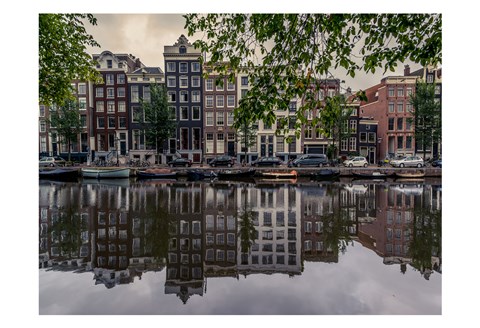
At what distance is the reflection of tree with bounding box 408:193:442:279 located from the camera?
5.31 m

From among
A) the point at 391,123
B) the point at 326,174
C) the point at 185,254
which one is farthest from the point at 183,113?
the point at 185,254

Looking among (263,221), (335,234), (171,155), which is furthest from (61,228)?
(171,155)

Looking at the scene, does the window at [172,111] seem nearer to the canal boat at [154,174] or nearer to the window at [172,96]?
the window at [172,96]

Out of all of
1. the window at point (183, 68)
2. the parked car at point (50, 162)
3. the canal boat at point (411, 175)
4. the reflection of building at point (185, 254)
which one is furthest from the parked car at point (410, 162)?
the parked car at point (50, 162)

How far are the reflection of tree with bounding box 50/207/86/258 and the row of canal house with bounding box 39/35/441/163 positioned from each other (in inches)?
869

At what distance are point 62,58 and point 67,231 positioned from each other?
5551mm

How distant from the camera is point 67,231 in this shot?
7.36 m

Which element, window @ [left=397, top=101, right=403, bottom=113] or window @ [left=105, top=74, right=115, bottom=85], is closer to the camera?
window @ [left=105, top=74, right=115, bottom=85]

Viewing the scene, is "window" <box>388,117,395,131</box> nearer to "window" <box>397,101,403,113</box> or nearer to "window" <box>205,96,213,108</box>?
"window" <box>397,101,403,113</box>

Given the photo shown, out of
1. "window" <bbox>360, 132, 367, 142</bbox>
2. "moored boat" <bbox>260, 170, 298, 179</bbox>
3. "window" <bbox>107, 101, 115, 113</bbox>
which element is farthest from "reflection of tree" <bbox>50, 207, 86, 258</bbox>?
"window" <bbox>360, 132, 367, 142</bbox>

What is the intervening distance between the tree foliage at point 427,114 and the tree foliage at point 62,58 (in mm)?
29539

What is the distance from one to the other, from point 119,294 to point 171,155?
1080 inches

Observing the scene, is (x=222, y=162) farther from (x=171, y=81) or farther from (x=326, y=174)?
(x=171, y=81)

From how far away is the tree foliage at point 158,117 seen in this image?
27312mm
